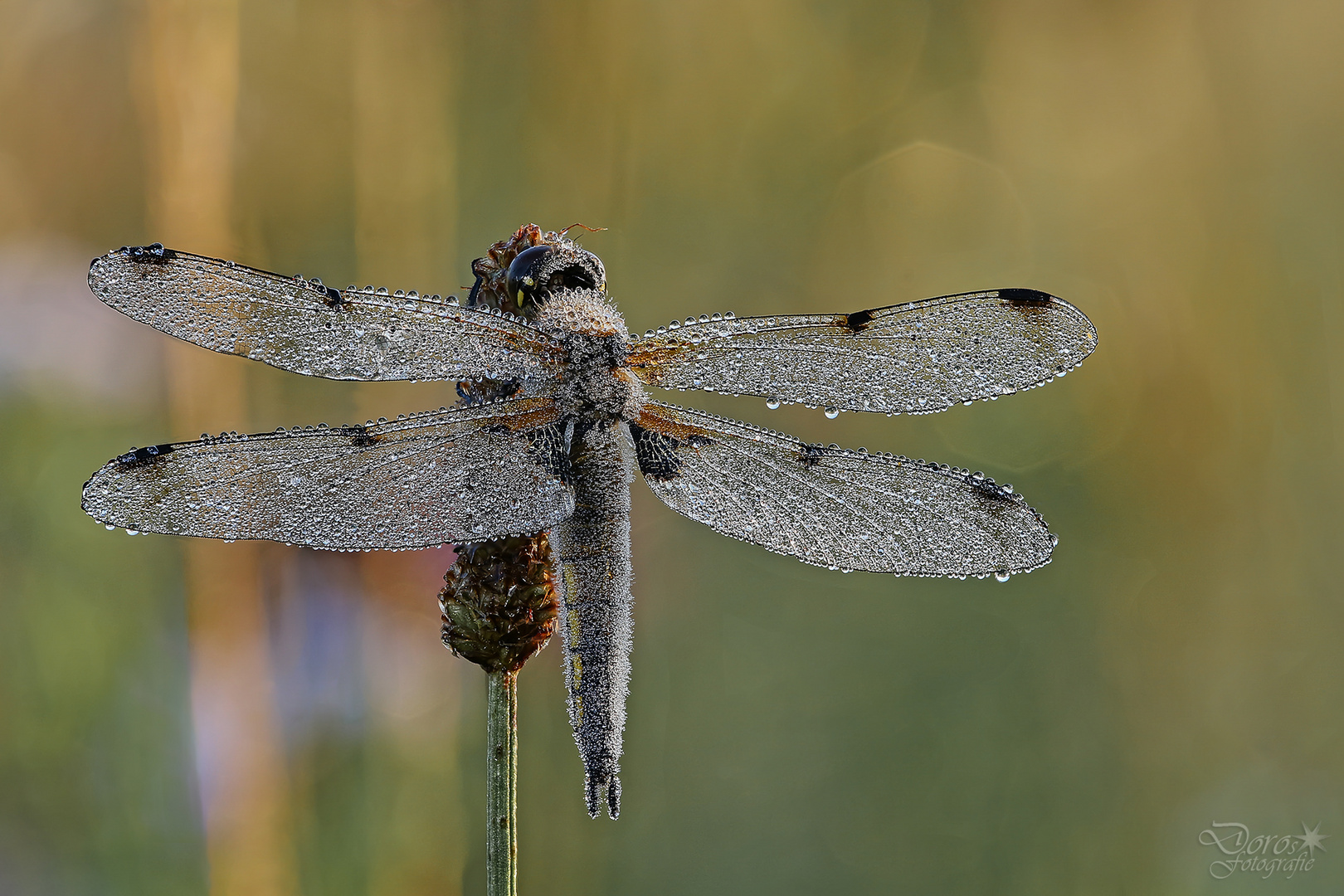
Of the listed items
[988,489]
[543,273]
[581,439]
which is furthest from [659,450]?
[988,489]

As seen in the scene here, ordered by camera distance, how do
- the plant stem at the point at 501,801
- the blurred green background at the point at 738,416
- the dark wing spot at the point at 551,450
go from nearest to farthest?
1. the plant stem at the point at 501,801
2. the dark wing spot at the point at 551,450
3. the blurred green background at the point at 738,416

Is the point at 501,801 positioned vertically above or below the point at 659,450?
below

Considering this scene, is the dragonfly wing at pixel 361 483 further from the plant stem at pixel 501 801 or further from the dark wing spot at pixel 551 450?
the plant stem at pixel 501 801

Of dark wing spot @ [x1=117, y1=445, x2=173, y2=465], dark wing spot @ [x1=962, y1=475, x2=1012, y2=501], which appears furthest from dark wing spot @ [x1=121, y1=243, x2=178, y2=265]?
dark wing spot @ [x1=962, y1=475, x2=1012, y2=501]

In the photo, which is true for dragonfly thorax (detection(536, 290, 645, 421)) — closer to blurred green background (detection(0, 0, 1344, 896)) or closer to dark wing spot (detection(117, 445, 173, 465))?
dark wing spot (detection(117, 445, 173, 465))

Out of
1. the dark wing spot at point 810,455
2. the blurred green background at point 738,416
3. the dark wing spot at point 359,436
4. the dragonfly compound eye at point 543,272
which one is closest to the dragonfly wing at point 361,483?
the dark wing spot at point 359,436

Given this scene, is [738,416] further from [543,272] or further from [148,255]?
[148,255]

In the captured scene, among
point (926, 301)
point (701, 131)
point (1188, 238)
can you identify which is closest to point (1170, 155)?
point (1188, 238)
